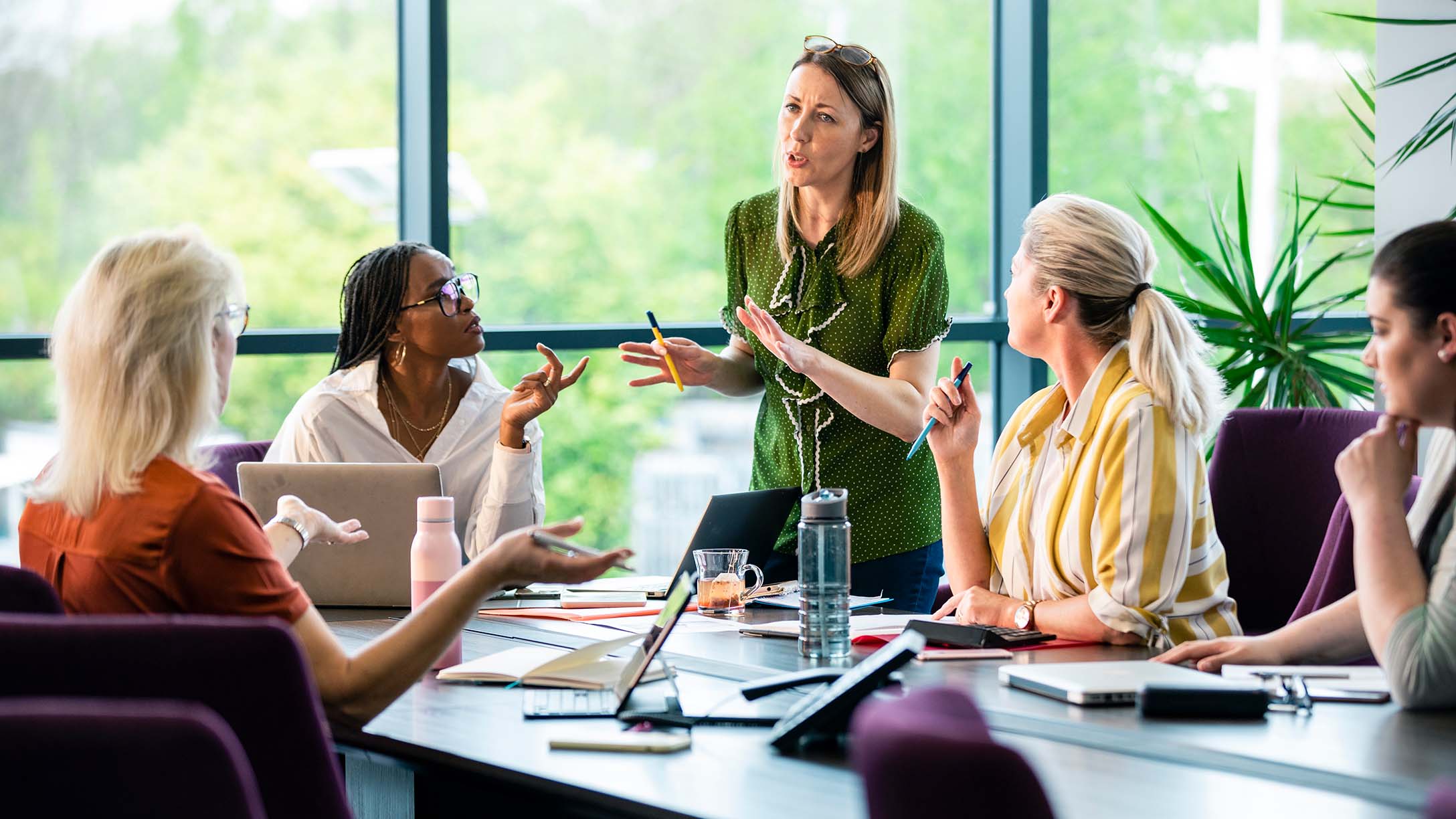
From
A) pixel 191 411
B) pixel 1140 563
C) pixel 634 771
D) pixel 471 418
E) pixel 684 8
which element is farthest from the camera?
pixel 684 8

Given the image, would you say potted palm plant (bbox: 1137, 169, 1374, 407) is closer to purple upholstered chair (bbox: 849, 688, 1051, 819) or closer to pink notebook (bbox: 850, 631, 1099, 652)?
pink notebook (bbox: 850, 631, 1099, 652)

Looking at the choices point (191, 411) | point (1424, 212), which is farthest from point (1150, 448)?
point (1424, 212)

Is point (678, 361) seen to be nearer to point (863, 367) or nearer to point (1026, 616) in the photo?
point (863, 367)

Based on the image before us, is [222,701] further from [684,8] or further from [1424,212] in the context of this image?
[684,8]

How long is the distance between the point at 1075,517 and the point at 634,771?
0.99 m

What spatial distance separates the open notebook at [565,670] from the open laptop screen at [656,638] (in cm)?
3

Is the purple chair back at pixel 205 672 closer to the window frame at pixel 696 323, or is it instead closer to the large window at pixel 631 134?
the window frame at pixel 696 323

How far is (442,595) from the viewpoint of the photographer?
1.65m

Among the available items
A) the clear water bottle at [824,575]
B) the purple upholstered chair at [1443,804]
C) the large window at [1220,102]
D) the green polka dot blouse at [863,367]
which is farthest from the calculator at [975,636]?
the large window at [1220,102]

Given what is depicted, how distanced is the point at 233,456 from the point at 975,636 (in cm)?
179

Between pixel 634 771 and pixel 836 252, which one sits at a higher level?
pixel 836 252

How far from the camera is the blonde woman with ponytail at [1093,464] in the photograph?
2127 millimetres

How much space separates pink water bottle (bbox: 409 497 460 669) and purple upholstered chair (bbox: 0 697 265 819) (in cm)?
105

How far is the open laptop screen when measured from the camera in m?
1.69
